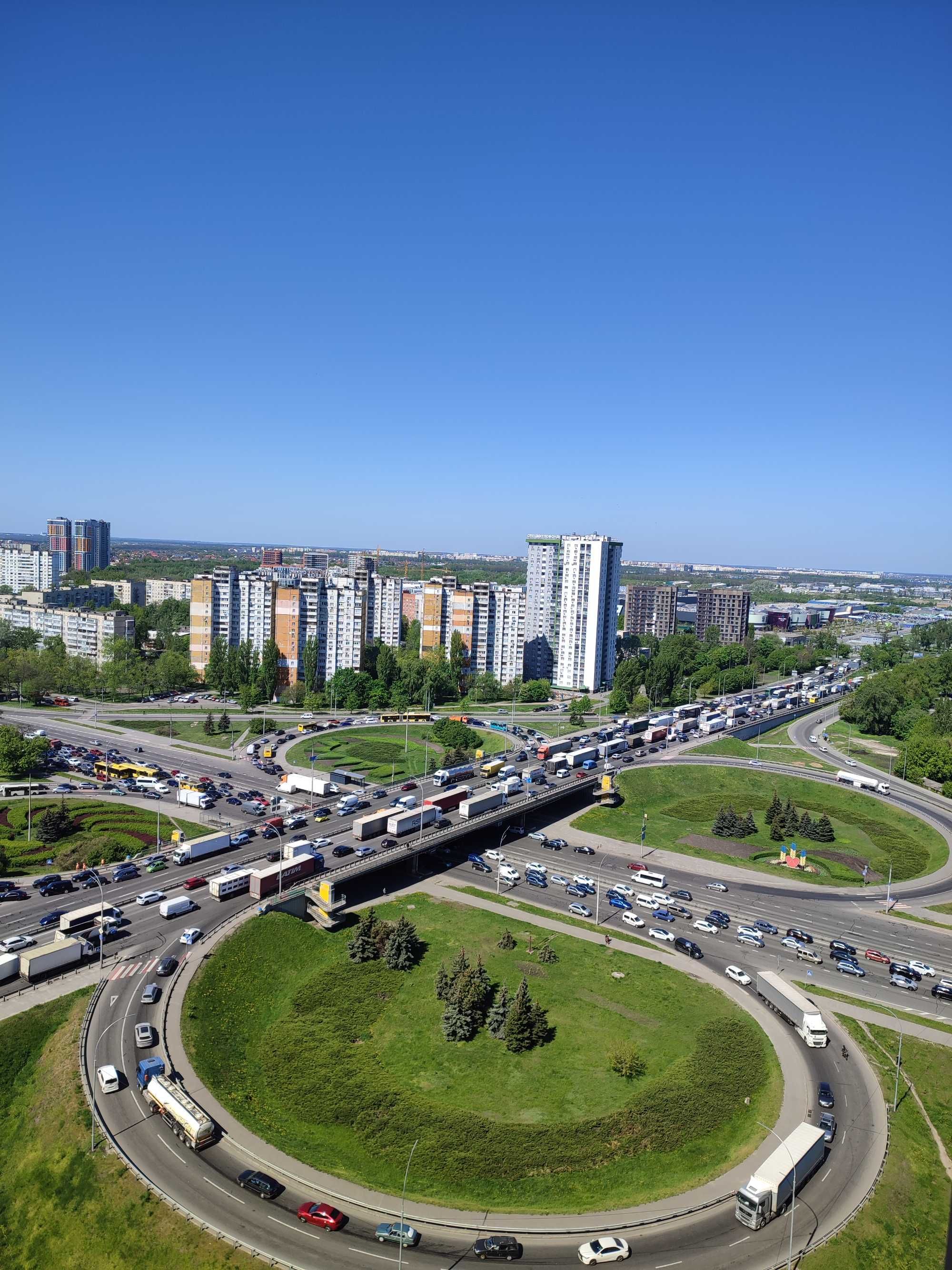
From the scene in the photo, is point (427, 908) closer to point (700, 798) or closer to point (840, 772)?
point (700, 798)

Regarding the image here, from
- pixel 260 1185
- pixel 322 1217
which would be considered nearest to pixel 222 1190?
pixel 260 1185

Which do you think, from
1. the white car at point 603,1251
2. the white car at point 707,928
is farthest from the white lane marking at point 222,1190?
the white car at point 707,928

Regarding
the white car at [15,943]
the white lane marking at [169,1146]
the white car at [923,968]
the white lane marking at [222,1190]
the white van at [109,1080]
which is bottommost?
the white lane marking at [222,1190]

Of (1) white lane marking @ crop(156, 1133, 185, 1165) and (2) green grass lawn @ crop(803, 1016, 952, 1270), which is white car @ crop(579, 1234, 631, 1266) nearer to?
(2) green grass lawn @ crop(803, 1016, 952, 1270)

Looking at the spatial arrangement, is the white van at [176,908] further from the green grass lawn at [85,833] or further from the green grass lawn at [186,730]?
the green grass lawn at [186,730]

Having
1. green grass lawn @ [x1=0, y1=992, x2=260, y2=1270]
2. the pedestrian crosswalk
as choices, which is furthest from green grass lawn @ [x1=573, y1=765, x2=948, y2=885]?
green grass lawn @ [x1=0, y1=992, x2=260, y2=1270]

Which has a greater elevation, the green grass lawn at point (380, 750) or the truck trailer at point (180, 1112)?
the green grass lawn at point (380, 750)

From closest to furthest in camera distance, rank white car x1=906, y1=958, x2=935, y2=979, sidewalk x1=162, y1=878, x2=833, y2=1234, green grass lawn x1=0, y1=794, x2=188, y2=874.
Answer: sidewalk x1=162, y1=878, x2=833, y2=1234 → white car x1=906, y1=958, x2=935, y2=979 → green grass lawn x1=0, y1=794, x2=188, y2=874

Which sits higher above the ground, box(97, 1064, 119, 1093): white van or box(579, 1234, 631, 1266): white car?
box(97, 1064, 119, 1093): white van
